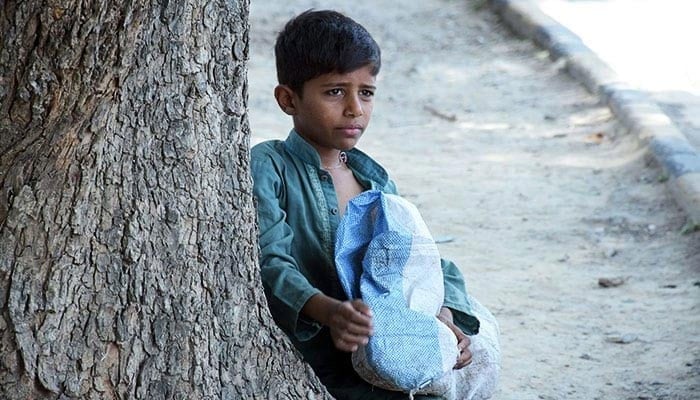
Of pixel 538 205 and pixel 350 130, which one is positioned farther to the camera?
pixel 538 205

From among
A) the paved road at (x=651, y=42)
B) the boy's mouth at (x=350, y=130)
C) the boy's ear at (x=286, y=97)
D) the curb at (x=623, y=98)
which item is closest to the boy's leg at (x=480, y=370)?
the boy's mouth at (x=350, y=130)

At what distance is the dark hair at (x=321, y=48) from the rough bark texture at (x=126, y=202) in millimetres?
438

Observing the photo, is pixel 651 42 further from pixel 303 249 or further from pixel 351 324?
pixel 351 324

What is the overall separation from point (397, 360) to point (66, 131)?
36.5 inches

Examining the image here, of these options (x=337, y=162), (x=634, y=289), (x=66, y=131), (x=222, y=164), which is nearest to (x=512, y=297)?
(x=634, y=289)

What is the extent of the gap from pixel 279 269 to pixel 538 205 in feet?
11.7

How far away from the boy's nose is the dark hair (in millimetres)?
74

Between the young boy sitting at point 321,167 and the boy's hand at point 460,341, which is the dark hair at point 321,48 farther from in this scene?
the boy's hand at point 460,341

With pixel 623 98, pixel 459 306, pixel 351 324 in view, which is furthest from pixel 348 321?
pixel 623 98

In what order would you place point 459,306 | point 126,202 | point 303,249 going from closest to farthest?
1. point 126,202
2. point 303,249
3. point 459,306

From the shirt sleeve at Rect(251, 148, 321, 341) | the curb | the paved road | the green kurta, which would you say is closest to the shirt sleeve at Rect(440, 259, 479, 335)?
the green kurta

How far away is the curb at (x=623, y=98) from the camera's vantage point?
19.5ft

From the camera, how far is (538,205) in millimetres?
6191

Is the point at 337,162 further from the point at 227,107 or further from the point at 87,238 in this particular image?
the point at 87,238
